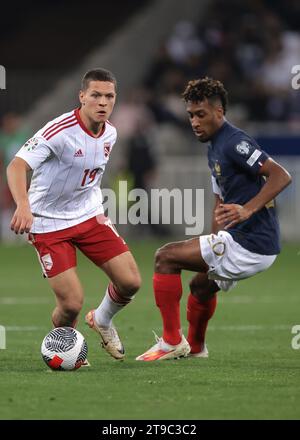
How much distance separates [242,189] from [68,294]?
157cm

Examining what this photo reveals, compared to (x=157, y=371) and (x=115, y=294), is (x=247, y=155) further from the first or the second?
(x=157, y=371)

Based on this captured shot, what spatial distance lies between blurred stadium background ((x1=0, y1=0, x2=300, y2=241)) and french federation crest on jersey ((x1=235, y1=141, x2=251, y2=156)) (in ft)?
Answer: 44.2

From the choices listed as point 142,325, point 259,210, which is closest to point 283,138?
point 142,325

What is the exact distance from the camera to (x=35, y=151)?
28.1 feet

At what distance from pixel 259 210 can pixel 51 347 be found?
6.17ft

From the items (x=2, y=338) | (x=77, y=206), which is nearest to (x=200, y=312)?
(x=77, y=206)

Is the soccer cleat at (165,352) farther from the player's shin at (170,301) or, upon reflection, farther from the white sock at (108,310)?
the white sock at (108,310)

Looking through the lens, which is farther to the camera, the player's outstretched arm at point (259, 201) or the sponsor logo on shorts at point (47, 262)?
the sponsor logo on shorts at point (47, 262)

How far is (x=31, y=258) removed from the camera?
65.0 feet

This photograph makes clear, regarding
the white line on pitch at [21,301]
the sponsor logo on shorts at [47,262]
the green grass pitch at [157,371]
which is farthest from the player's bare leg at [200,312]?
the white line on pitch at [21,301]

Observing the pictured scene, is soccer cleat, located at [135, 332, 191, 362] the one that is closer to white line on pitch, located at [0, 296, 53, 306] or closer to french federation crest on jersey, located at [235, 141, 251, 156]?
french federation crest on jersey, located at [235, 141, 251, 156]

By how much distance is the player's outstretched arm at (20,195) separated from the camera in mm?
7905

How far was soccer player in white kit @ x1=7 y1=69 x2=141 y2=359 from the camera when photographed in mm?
8727

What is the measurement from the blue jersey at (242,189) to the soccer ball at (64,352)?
1538 millimetres
